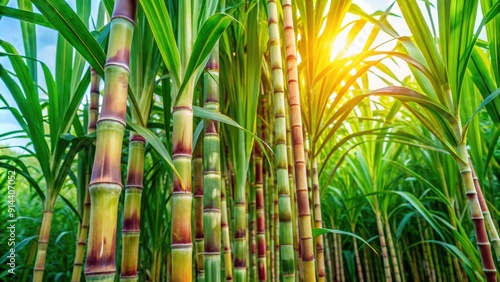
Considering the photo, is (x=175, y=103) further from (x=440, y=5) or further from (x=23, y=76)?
(x=440, y=5)

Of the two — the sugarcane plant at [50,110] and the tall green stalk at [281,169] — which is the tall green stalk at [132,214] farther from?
the tall green stalk at [281,169]

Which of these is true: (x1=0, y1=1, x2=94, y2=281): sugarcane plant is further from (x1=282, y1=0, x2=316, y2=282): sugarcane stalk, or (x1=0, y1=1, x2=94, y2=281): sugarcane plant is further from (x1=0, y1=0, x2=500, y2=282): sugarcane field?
(x1=282, y1=0, x2=316, y2=282): sugarcane stalk

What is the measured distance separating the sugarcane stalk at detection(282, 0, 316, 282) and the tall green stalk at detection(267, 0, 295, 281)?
2 centimetres

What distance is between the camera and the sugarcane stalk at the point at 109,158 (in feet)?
1.24

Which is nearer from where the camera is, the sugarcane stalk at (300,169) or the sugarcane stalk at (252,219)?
the sugarcane stalk at (300,169)

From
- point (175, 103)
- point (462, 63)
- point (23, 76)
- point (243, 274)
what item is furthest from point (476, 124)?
point (23, 76)

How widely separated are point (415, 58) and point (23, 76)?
1035 mm

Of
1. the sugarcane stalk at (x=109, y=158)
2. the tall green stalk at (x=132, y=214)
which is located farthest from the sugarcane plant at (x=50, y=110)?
the sugarcane stalk at (x=109, y=158)

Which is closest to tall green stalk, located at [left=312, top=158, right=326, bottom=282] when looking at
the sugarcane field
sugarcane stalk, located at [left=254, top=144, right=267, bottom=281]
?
the sugarcane field

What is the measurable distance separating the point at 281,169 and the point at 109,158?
374 millimetres

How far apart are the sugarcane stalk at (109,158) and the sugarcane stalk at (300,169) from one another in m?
0.36

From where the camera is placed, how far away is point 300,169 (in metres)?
0.67

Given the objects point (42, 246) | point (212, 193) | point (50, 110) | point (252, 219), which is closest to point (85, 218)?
point (42, 246)

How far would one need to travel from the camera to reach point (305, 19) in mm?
970
